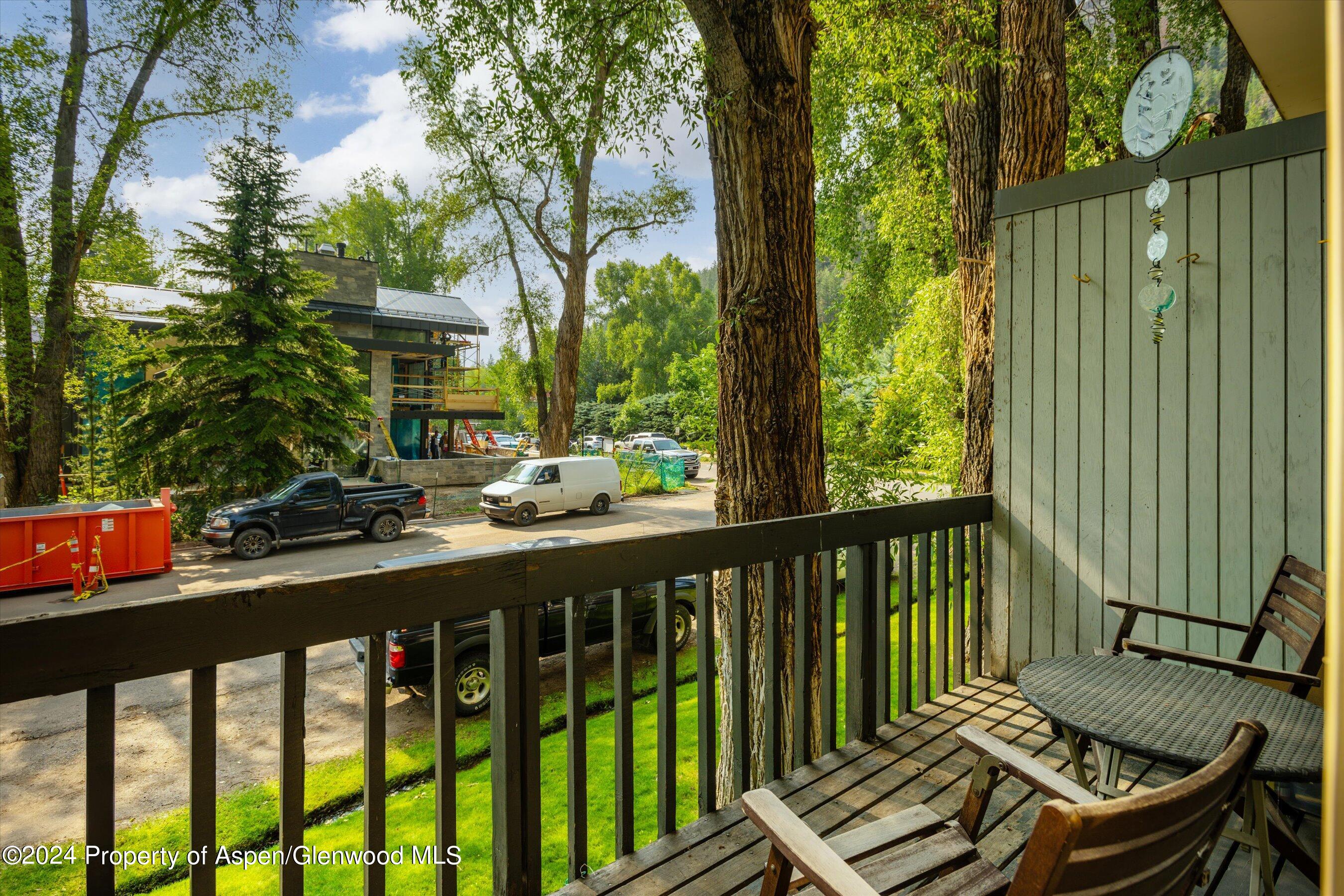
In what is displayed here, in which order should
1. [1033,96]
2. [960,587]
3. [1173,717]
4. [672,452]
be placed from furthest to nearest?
[672,452], [1033,96], [960,587], [1173,717]

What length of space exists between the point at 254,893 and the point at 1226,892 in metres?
4.11

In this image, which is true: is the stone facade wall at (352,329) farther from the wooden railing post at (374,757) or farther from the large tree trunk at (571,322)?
the wooden railing post at (374,757)

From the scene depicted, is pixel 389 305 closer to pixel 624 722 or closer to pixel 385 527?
pixel 385 527

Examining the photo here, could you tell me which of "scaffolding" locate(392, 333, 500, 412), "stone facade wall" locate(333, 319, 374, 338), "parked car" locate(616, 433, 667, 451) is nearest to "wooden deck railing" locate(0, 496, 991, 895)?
"scaffolding" locate(392, 333, 500, 412)

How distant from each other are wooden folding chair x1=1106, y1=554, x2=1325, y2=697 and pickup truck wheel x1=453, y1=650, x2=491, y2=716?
4.22 m

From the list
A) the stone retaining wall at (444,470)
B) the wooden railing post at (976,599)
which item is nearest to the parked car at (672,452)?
the stone retaining wall at (444,470)

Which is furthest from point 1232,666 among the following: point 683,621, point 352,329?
point 352,329

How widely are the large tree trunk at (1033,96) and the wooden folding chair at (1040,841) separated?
421 cm

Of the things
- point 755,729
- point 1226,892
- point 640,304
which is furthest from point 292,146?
point 640,304

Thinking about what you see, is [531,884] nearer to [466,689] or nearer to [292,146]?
[466,689]

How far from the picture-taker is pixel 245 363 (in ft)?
39.6

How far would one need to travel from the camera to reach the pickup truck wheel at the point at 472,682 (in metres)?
5.13

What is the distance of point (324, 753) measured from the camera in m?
4.83

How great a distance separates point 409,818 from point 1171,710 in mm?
3948
